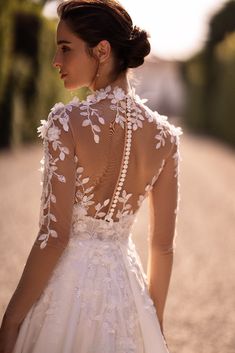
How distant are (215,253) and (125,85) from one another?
595 centimetres

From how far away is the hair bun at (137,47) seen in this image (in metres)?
2.08

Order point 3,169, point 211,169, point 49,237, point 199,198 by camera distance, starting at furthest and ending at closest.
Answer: point 211,169 → point 3,169 → point 199,198 → point 49,237

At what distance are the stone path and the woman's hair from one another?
295 centimetres

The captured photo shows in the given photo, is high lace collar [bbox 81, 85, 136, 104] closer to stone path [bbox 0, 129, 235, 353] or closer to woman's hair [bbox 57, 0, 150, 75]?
woman's hair [bbox 57, 0, 150, 75]

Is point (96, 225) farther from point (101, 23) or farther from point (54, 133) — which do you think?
point (101, 23)

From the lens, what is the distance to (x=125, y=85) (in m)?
2.16

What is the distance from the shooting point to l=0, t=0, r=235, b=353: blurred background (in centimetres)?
537

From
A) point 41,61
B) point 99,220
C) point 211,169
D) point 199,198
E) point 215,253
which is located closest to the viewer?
point 99,220

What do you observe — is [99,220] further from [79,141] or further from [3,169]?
[3,169]

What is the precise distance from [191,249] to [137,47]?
6.12m

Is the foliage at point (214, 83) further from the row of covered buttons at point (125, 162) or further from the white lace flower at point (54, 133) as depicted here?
the white lace flower at point (54, 133)

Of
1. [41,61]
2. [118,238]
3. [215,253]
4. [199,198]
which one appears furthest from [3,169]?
[118,238]

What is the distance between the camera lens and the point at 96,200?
210 centimetres

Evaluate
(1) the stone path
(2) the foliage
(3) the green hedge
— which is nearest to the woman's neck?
(1) the stone path
